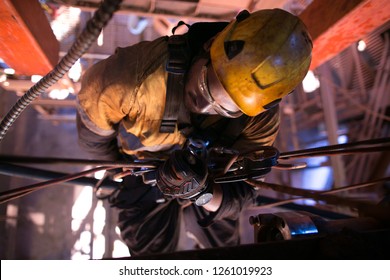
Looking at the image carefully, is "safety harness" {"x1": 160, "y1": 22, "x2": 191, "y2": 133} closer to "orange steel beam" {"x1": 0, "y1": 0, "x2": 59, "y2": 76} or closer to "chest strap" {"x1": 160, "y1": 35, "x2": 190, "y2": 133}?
"chest strap" {"x1": 160, "y1": 35, "x2": 190, "y2": 133}

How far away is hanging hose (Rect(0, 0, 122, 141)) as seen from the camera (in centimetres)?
56

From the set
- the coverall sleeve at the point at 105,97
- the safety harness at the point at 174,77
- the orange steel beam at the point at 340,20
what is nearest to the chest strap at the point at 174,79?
the safety harness at the point at 174,77

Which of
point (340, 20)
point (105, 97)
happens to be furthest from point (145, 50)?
point (340, 20)

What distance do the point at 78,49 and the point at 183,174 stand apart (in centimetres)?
60

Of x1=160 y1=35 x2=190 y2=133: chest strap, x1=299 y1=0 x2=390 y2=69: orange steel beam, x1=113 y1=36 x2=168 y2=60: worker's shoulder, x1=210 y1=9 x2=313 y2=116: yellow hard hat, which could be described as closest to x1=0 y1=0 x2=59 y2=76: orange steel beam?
x1=113 y1=36 x2=168 y2=60: worker's shoulder

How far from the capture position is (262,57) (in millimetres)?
1135

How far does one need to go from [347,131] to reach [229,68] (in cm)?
381

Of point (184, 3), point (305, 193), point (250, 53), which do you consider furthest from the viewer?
point (184, 3)

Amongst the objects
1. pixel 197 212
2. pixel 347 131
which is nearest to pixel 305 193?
pixel 197 212

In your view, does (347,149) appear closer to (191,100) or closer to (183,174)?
(183,174)

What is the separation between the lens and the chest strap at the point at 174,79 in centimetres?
135

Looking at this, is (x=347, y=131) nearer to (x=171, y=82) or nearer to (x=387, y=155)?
(x=387, y=155)

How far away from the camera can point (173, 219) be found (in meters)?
2.09

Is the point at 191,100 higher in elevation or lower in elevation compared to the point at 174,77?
lower
